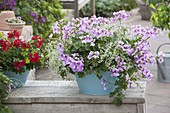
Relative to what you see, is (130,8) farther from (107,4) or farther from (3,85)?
(3,85)

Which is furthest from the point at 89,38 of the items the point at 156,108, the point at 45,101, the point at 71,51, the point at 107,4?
the point at 107,4

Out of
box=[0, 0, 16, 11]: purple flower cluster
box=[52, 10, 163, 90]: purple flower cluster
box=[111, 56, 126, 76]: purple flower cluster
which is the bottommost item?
box=[111, 56, 126, 76]: purple flower cluster

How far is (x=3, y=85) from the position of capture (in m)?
4.09

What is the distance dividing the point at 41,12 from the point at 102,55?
405 cm

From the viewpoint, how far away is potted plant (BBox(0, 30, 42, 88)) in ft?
14.1

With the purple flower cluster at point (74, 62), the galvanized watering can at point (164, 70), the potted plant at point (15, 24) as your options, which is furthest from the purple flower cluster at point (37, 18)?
the purple flower cluster at point (74, 62)

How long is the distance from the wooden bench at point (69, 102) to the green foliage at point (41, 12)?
11.1 feet

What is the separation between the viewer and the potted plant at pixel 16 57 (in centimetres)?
430

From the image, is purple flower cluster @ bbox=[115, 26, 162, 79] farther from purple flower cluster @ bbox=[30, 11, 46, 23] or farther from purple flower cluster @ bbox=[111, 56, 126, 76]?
purple flower cluster @ bbox=[30, 11, 46, 23]

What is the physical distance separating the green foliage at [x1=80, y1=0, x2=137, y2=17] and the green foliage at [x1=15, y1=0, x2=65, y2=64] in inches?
163

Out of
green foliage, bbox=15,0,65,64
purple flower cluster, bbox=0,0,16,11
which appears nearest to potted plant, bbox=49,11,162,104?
purple flower cluster, bbox=0,0,16,11

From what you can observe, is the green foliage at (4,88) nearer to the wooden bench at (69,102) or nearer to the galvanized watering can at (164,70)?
the wooden bench at (69,102)

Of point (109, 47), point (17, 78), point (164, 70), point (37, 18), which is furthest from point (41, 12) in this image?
point (109, 47)

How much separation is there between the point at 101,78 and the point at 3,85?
0.71 m
